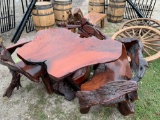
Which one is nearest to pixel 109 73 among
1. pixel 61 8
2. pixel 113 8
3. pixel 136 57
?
pixel 136 57

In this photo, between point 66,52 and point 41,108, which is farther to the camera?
point 41,108

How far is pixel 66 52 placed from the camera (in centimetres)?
213

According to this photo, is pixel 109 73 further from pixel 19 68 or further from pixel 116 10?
pixel 116 10

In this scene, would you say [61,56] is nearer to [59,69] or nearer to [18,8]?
[59,69]

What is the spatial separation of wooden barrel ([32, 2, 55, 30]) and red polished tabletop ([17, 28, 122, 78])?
1928 millimetres

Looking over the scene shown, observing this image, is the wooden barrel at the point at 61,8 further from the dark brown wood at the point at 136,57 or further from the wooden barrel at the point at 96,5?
the dark brown wood at the point at 136,57

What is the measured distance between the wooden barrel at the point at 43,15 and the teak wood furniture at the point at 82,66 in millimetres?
1838

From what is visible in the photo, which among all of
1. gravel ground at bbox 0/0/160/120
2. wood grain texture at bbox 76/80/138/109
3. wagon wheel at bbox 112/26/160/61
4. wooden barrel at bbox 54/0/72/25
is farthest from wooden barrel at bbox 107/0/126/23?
wood grain texture at bbox 76/80/138/109

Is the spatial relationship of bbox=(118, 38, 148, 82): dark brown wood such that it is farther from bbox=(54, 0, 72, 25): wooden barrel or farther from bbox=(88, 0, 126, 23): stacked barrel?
bbox=(88, 0, 126, 23): stacked barrel

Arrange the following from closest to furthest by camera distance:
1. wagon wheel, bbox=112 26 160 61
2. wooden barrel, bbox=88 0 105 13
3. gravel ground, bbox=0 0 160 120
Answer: gravel ground, bbox=0 0 160 120 < wagon wheel, bbox=112 26 160 61 < wooden barrel, bbox=88 0 105 13

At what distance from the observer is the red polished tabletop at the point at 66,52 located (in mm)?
1891

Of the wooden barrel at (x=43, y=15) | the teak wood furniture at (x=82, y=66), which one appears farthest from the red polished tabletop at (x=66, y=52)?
the wooden barrel at (x=43, y=15)

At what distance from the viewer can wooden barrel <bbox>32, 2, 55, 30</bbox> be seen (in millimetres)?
4230

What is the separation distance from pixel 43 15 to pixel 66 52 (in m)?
2.49
